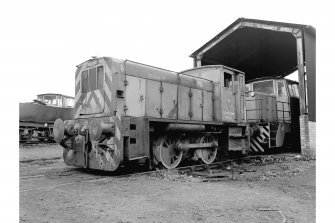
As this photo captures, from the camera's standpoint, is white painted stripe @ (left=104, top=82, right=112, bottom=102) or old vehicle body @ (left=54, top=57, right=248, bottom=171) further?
white painted stripe @ (left=104, top=82, right=112, bottom=102)

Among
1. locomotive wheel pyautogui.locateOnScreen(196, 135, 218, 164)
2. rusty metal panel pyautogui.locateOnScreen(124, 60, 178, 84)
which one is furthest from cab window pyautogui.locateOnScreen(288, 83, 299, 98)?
rusty metal panel pyautogui.locateOnScreen(124, 60, 178, 84)

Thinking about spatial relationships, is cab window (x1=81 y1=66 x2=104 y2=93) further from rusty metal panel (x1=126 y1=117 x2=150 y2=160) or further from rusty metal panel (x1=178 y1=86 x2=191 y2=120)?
rusty metal panel (x1=178 y1=86 x2=191 y2=120)

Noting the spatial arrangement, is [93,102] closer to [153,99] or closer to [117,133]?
[117,133]

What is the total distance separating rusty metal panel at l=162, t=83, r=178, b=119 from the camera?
7.17 metres

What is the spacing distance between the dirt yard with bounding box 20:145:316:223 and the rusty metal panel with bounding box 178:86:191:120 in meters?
2.06

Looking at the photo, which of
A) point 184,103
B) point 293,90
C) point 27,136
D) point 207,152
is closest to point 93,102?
point 184,103

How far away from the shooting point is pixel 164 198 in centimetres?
411

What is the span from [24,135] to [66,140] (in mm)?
6900

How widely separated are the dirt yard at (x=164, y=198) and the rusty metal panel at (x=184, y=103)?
2.06 m

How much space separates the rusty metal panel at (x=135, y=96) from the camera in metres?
6.41

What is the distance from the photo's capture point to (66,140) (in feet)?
21.6

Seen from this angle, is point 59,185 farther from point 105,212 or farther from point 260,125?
point 260,125

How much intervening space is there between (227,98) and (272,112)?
13.5 ft

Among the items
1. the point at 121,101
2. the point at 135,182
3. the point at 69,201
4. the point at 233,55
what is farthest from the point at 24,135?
the point at 233,55
